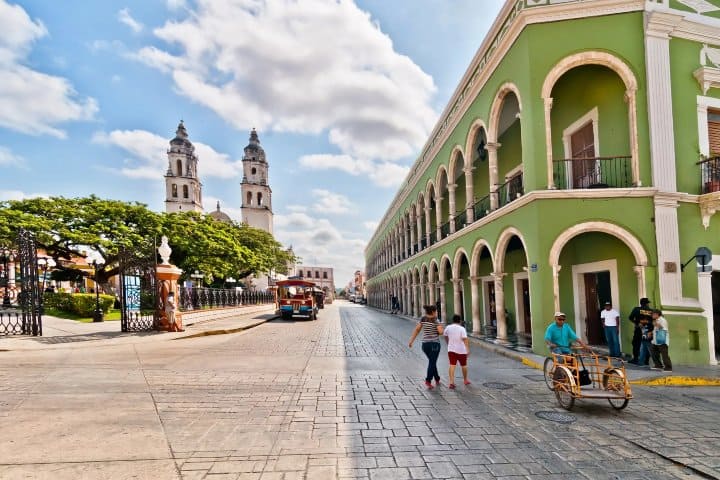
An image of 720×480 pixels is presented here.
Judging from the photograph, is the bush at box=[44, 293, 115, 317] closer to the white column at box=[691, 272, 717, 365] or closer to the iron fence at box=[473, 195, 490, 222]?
the iron fence at box=[473, 195, 490, 222]

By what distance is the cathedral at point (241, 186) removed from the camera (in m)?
68.6

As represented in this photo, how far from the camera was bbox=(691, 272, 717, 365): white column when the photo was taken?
10508 mm

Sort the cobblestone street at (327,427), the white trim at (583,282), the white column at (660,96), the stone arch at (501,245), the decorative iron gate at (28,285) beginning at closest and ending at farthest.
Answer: the cobblestone street at (327,427)
the white column at (660,96)
the white trim at (583,282)
the stone arch at (501,245)
the decorative iron gate at (28,285)

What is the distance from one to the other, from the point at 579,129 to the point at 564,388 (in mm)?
9446

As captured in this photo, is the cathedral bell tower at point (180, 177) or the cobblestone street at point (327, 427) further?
the cathedral bell tower at point (180, 177)

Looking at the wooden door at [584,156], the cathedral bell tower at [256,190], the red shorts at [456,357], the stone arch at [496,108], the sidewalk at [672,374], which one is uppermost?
the cathedral bell tower at [256,190]

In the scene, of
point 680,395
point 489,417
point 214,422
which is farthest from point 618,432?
point 214,422

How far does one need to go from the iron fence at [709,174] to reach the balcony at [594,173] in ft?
6.43

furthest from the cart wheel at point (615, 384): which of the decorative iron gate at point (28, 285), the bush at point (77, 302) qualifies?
the bush at point (77, 302)

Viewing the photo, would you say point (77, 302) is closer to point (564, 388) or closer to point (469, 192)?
point (469, 192)

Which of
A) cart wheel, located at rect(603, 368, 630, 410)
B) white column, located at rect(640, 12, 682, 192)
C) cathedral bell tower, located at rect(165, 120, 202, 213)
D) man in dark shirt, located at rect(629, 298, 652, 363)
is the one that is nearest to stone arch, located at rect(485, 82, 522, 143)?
white column, located at rect(640, 12, 682, 192)

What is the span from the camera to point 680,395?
25.5 feet

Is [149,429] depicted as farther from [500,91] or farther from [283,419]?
[500,91]

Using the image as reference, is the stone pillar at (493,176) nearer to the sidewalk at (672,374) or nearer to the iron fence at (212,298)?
the sidewalk at (672,374)
